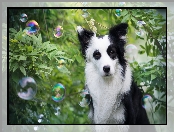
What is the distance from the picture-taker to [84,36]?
4723 mm

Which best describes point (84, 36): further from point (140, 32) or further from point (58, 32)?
point (140, 32)

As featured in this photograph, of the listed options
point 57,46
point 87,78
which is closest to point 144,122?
point 87,78

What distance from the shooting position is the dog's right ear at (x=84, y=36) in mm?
4695

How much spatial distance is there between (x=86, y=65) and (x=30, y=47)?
24.4 inches

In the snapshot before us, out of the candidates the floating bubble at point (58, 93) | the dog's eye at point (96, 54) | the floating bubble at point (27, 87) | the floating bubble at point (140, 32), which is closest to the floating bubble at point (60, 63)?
the floating bubble at point (58, 93)

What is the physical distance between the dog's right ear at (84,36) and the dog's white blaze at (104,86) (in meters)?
0.06

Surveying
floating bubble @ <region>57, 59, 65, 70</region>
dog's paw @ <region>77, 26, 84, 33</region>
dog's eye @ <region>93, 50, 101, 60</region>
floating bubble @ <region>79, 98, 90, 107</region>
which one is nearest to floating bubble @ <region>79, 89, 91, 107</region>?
floating bubble @ <region>79, 98, 90, 107</region>

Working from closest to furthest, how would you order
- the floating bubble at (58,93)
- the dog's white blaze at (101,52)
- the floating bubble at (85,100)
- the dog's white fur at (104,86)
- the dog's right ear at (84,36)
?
1. the dog's white blaze at (101,52)
2. the dog's white fur at (104,86)
3. the dog's right ear at (84,36)
4. the floating bubble at (85,100)
5. the floating bubble at (58,93)

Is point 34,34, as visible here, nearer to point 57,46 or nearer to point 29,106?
point 57,46

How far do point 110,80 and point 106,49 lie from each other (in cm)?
37

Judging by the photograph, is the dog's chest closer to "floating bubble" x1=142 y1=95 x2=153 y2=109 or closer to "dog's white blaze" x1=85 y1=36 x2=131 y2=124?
"dog's white blaze" x1=85 y1=36 x2=131 y2=124

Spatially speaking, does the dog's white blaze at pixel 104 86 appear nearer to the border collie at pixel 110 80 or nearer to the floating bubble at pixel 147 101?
the border collie at pixel 110 80

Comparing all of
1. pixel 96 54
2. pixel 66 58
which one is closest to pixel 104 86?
pixel 96 54

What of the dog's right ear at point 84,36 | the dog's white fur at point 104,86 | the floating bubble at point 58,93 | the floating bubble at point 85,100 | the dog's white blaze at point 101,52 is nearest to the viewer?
the dog's white blaze at point 101,52
